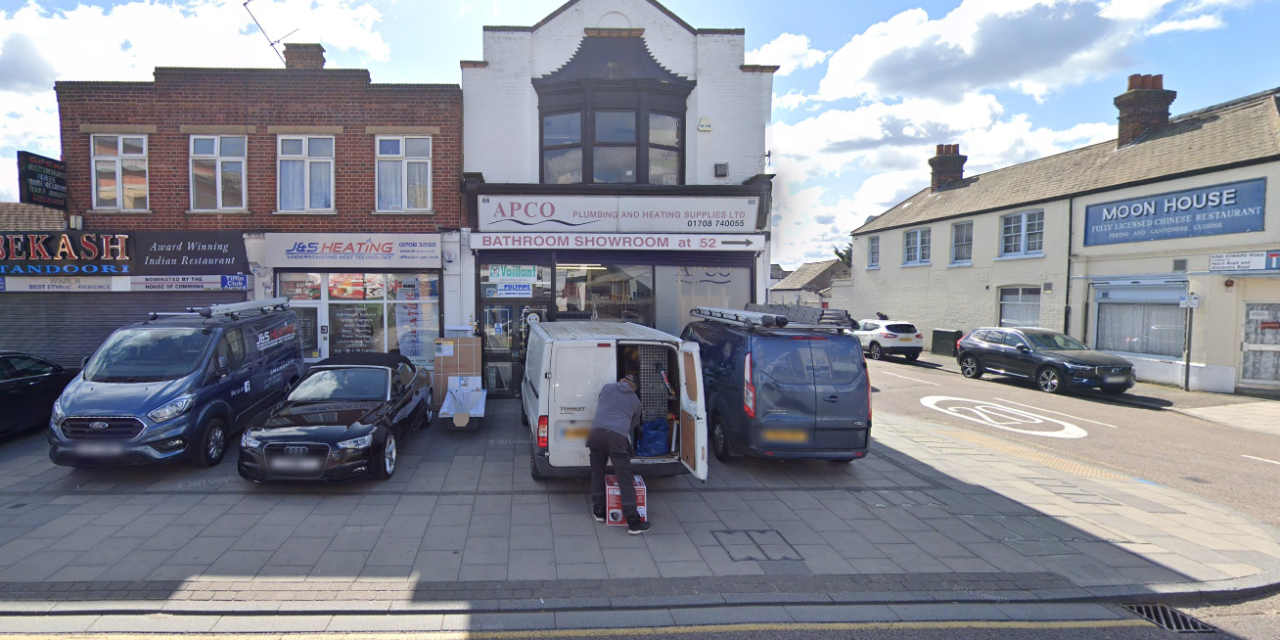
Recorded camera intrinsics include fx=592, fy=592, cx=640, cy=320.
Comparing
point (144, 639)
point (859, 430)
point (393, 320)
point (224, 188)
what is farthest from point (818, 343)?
point (224, 188)

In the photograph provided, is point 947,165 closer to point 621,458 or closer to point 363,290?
point 363,290

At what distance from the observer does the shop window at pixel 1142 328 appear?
15953 millimetres

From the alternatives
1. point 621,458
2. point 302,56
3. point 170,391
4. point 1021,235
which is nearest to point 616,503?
point 621,458

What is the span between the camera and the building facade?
485 inches

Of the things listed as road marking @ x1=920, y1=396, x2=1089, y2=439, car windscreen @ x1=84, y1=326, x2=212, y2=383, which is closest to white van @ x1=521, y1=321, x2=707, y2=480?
car windscreen @ x1=84, y1=326, x2=212, y2=383

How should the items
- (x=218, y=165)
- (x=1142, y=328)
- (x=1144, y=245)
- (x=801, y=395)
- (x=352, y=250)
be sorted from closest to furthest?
(x=801, y=395)
(x=352, y=250)
(x=218, y=165)
(x=1144, y=245)
(x=1142, y=328)

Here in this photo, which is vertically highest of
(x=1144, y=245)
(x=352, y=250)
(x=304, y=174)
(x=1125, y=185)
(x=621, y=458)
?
(x=1125, y=185)

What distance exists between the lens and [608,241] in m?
12.2

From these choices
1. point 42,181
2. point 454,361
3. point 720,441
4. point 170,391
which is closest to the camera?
point 170,391

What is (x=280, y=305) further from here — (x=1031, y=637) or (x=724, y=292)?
(x=1031, y=637)

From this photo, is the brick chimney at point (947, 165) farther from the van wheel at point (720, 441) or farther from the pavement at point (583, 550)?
the van wheel at point (720, 441)

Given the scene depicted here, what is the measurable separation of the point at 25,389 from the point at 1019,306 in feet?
83.4

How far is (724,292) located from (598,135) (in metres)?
4.40

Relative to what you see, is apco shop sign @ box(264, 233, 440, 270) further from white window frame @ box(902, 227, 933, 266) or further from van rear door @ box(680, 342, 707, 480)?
white window frame @ box(902, 227, 933, 266)
